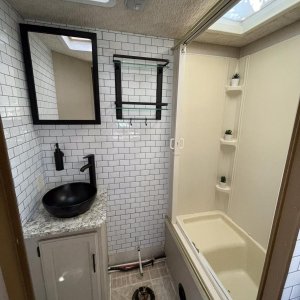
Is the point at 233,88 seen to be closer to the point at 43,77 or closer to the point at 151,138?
the point at 151,138

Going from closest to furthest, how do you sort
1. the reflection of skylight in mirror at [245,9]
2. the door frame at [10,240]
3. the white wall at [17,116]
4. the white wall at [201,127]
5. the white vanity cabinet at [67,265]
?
the door frame at [10,240] < the white wall at [17,116] < the white vanity cabinet at [67,265] < the reflection of skylight in mirror at [245,9] < the white wall at [201,127]

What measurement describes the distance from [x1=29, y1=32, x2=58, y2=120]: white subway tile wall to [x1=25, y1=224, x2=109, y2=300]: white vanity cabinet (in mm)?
954

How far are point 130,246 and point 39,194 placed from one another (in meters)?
1.12

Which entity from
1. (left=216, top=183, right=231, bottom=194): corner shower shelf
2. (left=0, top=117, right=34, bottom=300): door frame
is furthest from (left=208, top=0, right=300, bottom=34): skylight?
(left=0, top=117, right=34, bottom=300): door frame

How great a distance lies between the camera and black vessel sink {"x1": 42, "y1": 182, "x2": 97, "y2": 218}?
1274mm

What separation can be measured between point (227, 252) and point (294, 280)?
3.86 ft

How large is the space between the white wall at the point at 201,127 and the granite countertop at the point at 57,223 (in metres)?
0.99

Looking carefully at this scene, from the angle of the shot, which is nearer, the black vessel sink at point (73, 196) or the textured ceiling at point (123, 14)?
the textured ceiling at point (123, 14)

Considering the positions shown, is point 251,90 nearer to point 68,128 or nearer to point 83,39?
point 83,39

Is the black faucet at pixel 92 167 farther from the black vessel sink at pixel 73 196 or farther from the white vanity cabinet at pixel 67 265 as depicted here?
the white vanity cabinet at pixel 67 265

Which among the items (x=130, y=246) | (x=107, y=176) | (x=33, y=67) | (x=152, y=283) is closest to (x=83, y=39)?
(x=33, y=67)

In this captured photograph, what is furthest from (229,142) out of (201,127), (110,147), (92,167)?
(92,167)

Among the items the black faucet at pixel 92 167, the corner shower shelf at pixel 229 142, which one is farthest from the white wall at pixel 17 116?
the corner shower shelf at pixel 229 142

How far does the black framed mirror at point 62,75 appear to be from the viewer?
132 centimetres
